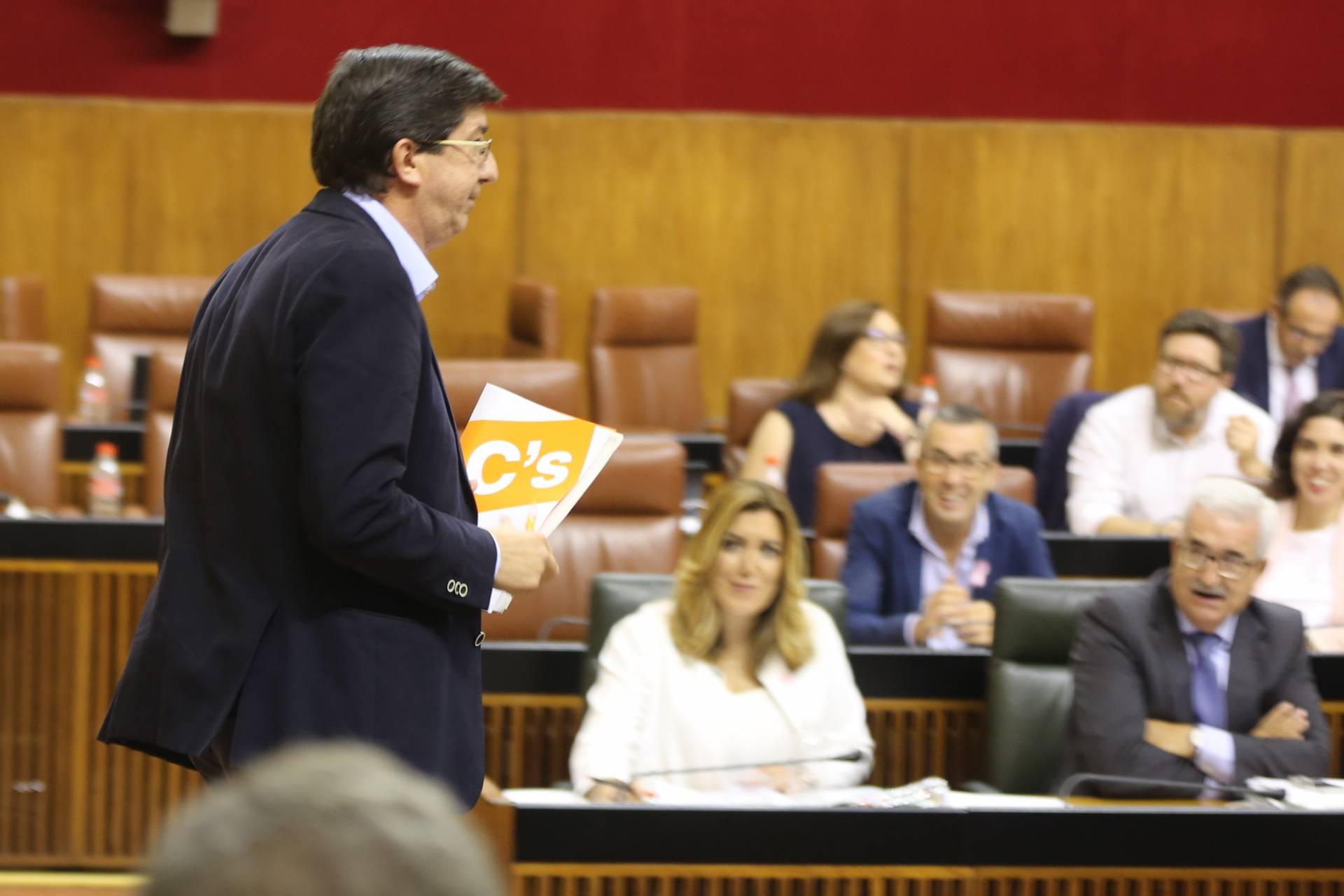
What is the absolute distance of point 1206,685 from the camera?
3.16 metres

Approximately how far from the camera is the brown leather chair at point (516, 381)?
4.43 meters

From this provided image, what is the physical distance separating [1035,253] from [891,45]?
1124mm

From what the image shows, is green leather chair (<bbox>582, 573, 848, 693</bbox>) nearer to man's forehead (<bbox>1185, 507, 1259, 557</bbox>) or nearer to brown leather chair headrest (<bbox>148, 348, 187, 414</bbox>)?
man's forehead (<bbox>1185, 507, 1259, 557</bbox>)

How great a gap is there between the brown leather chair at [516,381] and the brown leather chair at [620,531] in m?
0.40

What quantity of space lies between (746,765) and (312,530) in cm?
143

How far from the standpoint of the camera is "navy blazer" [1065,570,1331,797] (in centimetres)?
305

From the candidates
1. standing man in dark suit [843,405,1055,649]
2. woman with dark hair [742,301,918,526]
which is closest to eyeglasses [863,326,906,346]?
woman with dark hair [742,301,918,526]

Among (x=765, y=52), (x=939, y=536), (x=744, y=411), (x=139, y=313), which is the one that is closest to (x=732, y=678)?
(x=939, y=536)

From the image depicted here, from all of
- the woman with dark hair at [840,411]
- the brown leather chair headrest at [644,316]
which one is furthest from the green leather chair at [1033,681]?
the brown leather chair headrest at [644,316]

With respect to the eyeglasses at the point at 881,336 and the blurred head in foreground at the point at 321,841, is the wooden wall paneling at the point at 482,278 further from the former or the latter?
the blurred head in foreground at the point at 321,841

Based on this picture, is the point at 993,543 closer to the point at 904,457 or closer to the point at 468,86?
the point at 904,457

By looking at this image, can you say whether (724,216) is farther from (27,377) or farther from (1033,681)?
(1033,681)

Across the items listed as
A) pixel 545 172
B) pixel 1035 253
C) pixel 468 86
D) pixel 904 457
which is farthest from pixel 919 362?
pixel 468 86

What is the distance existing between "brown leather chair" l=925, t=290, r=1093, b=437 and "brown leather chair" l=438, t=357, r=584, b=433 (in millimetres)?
2036
